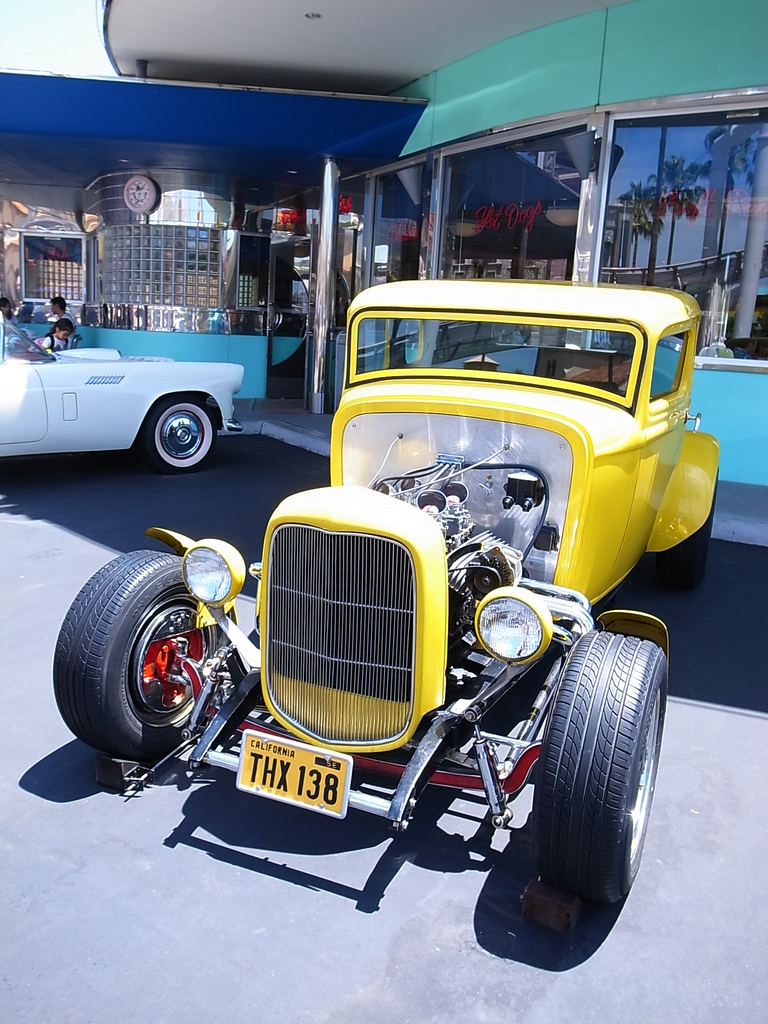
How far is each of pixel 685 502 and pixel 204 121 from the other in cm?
809

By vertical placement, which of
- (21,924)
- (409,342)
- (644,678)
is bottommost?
(21,924)

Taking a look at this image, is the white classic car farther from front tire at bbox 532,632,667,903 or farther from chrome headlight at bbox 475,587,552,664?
front tire at bbox 532,632,667,903

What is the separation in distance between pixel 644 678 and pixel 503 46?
343 inches

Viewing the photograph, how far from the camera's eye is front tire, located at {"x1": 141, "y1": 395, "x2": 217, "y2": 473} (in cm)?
802

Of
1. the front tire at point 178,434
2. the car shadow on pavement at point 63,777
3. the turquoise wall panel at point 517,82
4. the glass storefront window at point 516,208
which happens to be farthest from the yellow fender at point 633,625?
the turquoise wall panel at point 517,82

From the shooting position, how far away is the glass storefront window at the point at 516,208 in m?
8.92

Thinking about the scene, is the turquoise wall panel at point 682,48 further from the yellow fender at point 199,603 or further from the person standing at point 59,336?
the person standing at point 59,336

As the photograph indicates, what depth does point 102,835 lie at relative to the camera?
2814mm

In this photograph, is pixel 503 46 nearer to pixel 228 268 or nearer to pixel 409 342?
pixel 228 268

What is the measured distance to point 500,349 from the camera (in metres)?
4.04

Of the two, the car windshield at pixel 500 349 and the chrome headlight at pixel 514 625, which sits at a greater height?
the car windshield at pixel 500 349

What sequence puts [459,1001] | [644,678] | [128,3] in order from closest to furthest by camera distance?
1. [459,1001]
2. [644,678]
3. [128,3]

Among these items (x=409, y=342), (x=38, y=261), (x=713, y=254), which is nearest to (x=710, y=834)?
(x=409, y=342)

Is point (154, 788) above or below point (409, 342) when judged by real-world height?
below
